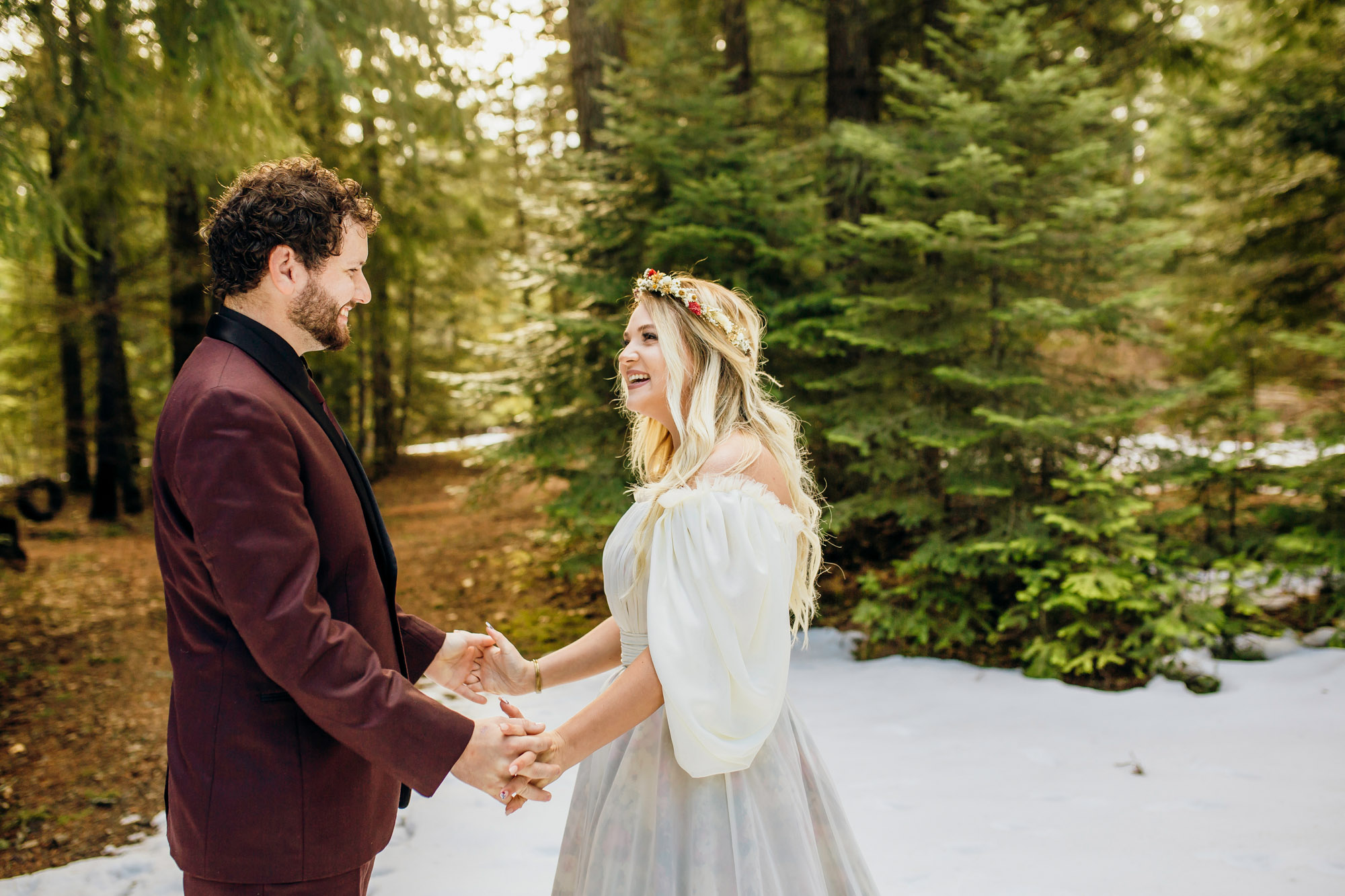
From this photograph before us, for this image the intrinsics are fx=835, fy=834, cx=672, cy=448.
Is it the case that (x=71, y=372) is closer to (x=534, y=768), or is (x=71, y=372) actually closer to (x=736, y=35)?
(x=736, y=35)

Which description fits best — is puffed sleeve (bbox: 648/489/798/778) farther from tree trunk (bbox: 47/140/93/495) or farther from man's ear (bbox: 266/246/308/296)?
tree trunk (bbox: 47/140/93/495)

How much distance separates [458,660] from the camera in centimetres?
241

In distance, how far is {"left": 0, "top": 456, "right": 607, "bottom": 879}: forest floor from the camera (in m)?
4.07

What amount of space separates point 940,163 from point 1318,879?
4.34 meters

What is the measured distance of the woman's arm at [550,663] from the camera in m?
2.44

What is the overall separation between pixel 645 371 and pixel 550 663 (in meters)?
0.90

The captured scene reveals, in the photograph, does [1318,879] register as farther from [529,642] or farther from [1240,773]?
[529,642]

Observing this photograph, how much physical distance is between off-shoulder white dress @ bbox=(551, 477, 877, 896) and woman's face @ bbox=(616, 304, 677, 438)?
0.32m

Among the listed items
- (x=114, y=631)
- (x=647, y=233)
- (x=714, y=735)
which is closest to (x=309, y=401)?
(x=714, y=735)

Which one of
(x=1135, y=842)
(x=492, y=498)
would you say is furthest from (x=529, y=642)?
(x=1135, y=842)

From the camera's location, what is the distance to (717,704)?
1.86m

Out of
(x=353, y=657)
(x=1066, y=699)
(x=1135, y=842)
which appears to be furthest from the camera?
(x=1066, y=699)

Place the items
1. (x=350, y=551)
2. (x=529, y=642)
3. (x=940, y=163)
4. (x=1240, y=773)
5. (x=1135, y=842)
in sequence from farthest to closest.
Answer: (x=529, y=642) → (x=940, y=163) → (x=1240, y=773) → (x=1135, y=842) → (x=350, y=551)

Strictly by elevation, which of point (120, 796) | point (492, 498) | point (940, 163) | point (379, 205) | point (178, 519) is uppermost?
point (379, 205)
